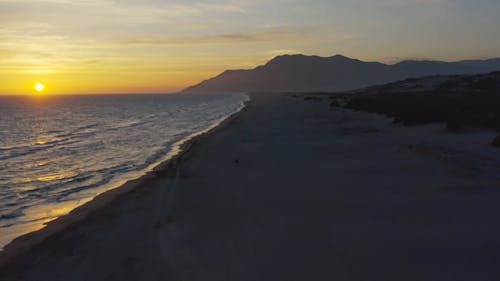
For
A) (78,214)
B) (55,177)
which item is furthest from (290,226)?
(55,177)

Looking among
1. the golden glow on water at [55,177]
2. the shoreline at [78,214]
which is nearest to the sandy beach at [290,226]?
the shoreline at [78,214]

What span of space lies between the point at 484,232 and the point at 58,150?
22.5m

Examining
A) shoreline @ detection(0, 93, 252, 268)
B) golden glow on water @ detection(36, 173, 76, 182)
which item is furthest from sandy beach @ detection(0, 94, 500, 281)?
golden glow on water @ detection(36, 173, 76, 182)

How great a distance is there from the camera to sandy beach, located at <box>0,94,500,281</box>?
6352 millimetres

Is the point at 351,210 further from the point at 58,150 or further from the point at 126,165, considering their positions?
the point at 58,150

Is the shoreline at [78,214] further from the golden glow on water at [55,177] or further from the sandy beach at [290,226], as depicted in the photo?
the golden glow on water at [55,177]

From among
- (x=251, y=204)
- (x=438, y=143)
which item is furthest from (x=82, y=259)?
(x=438, y=143)

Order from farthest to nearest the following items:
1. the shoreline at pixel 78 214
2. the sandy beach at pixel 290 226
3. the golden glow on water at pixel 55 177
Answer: the golden glow on water at pixel 55 177, the shoreline at pixel 78 214, the sandy beach at pixel 290 226

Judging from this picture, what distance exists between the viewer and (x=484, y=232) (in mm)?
7289

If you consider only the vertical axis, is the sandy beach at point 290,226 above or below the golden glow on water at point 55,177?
above

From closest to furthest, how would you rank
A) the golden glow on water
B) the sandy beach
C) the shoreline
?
the sandy beach < the shoreline < the golden glow on water

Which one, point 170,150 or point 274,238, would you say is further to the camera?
point 170,150

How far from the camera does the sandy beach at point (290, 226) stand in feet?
20.8

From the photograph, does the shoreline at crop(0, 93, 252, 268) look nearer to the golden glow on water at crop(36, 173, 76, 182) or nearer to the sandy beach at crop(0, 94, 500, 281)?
the sandy beach at crop(0, 94, 500, 281)
